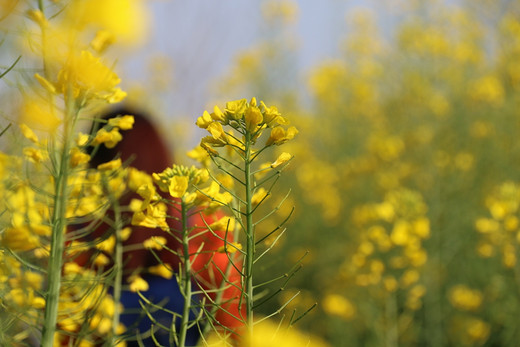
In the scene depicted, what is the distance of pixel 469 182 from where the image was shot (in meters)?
4.61

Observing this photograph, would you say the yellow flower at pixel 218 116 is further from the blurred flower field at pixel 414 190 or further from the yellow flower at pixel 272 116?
the blurred flower field at pixel 414 190

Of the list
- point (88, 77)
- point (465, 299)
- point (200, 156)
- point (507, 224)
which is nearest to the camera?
point (88, 77)

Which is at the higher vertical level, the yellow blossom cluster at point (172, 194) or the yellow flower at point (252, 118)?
the yellow flower at point (252, 118)

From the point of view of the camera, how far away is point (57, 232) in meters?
0.67

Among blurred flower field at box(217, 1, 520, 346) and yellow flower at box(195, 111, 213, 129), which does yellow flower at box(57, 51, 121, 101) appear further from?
blurred flower field at box(217, 1, 520, 346)

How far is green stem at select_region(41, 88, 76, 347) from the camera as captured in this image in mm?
652

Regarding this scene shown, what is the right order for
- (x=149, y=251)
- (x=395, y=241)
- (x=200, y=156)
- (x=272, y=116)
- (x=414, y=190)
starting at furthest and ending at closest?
(x=414, y=190), (x=395, y=241), (x=149, y=251), (x=200, y=156), (x=272, y=116)

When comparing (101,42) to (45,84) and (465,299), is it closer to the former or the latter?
(45,84)

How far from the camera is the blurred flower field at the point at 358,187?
0.71m

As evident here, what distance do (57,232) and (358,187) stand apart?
4556mm

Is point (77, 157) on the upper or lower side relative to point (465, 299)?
upper

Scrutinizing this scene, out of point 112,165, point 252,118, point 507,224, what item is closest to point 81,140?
point 112,165

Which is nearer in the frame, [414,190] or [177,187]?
[177,187]

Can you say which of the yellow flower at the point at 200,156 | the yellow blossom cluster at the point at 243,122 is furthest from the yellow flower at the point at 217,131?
the yellow flower at the point at 200,156
